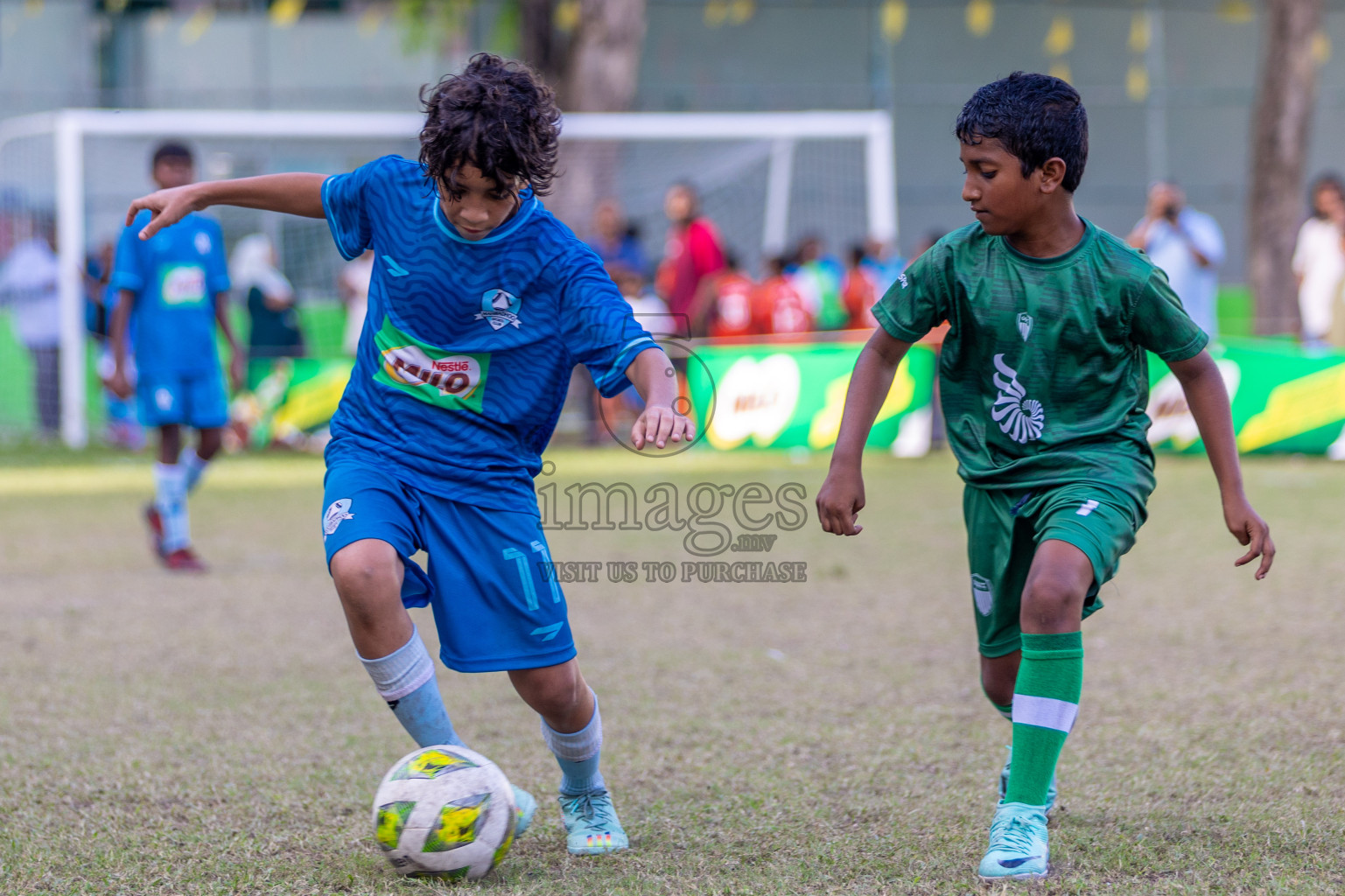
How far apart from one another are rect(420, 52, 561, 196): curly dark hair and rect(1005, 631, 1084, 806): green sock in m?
1.39

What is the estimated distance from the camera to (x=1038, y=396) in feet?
10.0

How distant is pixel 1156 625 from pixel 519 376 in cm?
Answer: 354

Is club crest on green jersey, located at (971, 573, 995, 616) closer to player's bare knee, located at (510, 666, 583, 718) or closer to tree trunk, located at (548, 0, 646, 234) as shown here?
player's bare knee, located at (510, 666, 583, 718)

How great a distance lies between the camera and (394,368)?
3.11 meters

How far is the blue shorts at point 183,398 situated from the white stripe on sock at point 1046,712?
5.24m

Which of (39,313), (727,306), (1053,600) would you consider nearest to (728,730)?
(1053,600)

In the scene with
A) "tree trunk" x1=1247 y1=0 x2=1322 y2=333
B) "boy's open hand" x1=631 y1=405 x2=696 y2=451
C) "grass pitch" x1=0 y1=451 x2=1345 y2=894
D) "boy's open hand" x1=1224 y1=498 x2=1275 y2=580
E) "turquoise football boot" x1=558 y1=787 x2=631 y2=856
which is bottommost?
"grass pitch" x1=0 y1=451 x2=1345 y2=894

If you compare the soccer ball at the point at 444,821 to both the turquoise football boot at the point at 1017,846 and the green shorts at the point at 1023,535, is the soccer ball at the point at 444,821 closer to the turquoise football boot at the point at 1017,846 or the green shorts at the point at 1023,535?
the turquoise football boot at the point at 1017,846

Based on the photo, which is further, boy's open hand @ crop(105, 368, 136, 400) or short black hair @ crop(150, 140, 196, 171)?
boy's open hand @ crop(105, 368, 136, 400)

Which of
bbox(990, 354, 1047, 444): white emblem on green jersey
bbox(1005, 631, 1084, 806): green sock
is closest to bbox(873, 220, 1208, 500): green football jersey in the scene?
bbox(990, 354, 1047, 444): white emblem on green jersey

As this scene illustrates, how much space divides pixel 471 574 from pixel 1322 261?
1085 centimetres

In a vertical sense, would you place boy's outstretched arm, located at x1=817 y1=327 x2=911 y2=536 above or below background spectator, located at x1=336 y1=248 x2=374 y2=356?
below

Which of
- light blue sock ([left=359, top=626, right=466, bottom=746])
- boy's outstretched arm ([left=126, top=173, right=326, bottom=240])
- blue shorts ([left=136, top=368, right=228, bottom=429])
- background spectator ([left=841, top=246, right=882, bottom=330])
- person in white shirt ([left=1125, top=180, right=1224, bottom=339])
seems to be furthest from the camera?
background spectator ([left=841, top=246, right=882, bottom=330])

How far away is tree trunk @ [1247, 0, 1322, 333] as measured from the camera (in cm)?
1558
